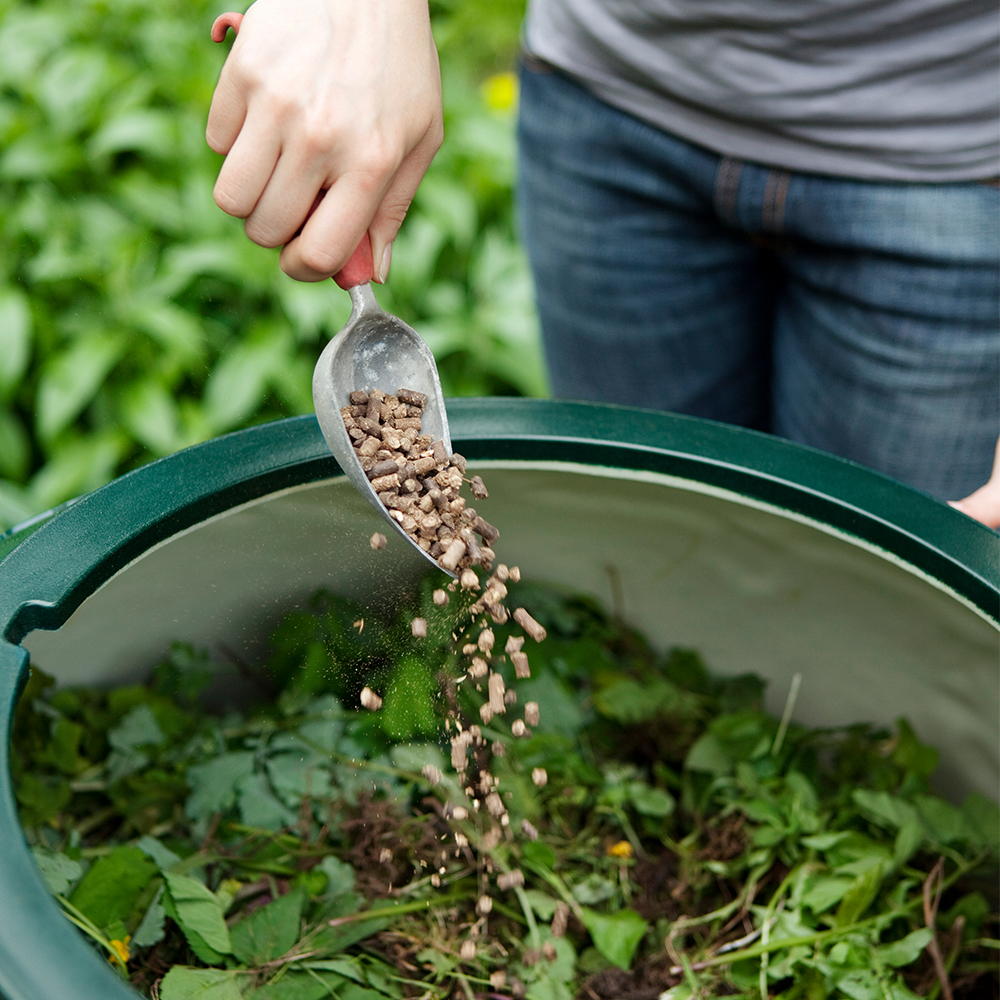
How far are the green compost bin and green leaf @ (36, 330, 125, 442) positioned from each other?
3.13 feet

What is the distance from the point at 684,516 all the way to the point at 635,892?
0.36 m

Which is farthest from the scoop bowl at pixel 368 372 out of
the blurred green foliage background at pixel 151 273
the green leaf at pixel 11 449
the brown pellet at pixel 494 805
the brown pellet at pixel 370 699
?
the green leaf at pixel 11 449

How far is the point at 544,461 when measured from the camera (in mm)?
875

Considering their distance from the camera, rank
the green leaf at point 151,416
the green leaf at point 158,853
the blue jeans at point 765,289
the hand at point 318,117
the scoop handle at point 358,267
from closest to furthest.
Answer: the hand at point 318,117 → the scoop handle at point 358,267 → the green leaf at point 158,853 → the blue jeans at point 765,289 → the green leaf at point 151,416

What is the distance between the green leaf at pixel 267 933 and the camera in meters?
0.75

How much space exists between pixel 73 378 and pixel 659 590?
3.84 feet

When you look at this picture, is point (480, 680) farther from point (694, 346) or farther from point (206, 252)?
point (206, 252)

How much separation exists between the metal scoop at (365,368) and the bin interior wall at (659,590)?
67 mm

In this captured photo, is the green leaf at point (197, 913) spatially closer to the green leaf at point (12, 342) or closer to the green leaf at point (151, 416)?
the green leaf at point (151, 416)

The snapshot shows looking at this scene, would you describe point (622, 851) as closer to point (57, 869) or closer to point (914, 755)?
point (914, 755)

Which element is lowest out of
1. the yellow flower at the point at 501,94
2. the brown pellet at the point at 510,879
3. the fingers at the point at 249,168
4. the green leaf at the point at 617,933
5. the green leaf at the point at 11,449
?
the green leaf at the point at 11,449

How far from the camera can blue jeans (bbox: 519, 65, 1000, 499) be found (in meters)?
0.91

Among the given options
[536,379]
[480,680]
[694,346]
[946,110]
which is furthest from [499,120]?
[480,680]

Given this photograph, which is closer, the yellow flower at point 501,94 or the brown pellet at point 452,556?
the brown pellet at point 452,556
